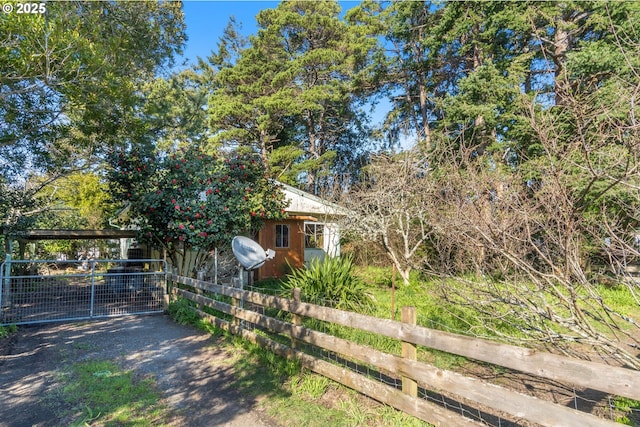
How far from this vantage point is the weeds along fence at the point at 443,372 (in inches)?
84.9

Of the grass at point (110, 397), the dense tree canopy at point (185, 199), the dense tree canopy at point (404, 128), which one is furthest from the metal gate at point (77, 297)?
the grass at point (110, 397)

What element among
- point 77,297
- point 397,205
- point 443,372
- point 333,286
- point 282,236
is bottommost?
point 77,297

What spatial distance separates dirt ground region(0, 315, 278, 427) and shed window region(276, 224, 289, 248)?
270 inches

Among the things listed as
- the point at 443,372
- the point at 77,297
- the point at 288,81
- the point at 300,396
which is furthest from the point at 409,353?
the point at 288,81

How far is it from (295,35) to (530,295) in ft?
74.1

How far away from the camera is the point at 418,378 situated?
304cm

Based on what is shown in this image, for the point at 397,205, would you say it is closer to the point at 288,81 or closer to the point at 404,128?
the point at 404,128

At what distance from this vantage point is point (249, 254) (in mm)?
6172

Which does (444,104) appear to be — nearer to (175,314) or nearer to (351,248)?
(351,248)

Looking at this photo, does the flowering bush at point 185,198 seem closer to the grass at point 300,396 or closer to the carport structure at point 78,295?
the carport structure at point 78,295

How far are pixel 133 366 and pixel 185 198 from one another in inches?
188

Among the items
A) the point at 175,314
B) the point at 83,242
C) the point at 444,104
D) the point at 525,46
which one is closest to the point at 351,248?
the point at 444,104

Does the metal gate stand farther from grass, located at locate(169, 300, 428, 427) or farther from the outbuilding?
the outbuilding

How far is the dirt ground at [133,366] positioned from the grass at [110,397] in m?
0.12
